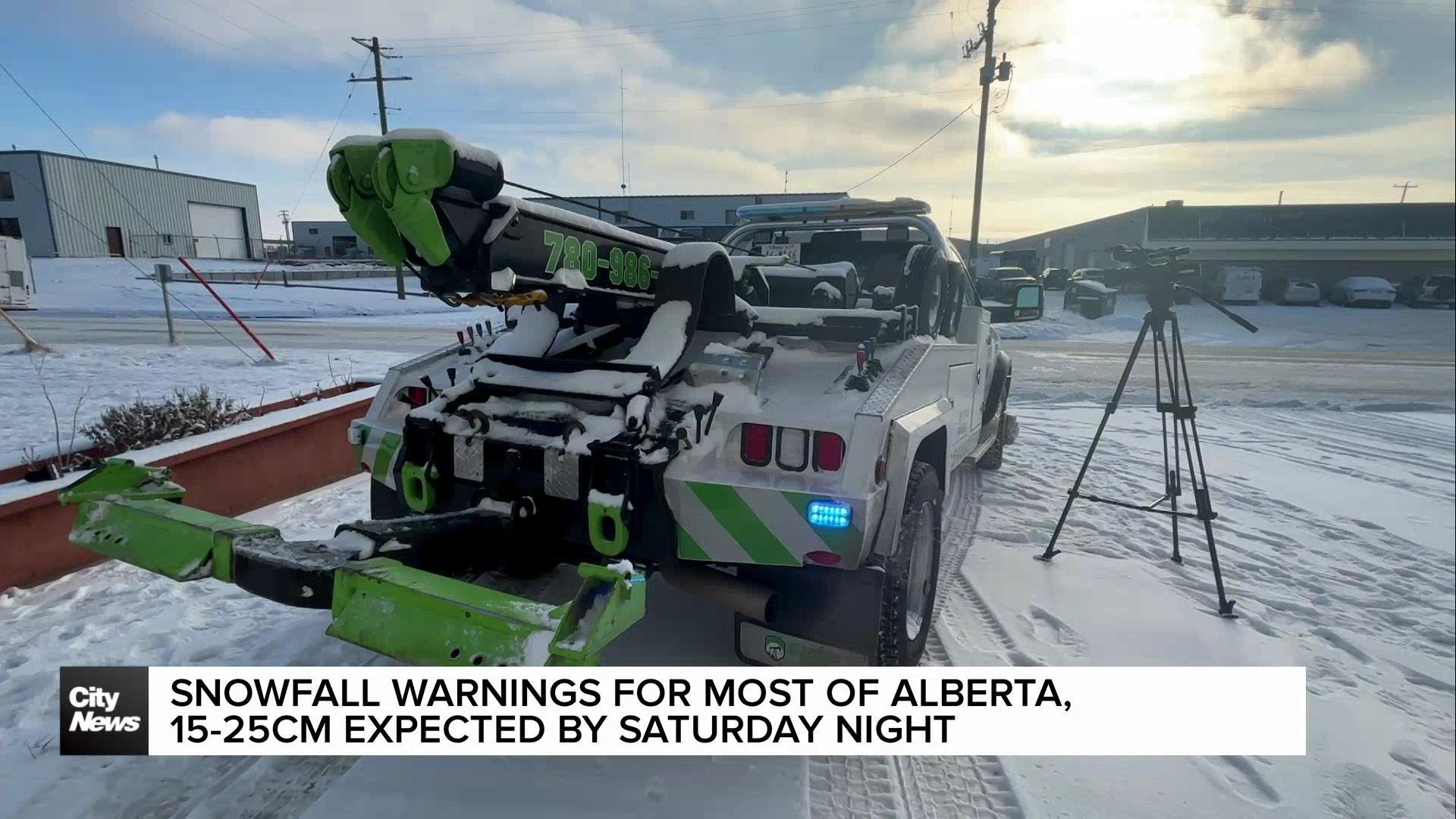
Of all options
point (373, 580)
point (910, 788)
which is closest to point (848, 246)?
point (910, 788)

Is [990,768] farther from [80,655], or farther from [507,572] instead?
[80,655]

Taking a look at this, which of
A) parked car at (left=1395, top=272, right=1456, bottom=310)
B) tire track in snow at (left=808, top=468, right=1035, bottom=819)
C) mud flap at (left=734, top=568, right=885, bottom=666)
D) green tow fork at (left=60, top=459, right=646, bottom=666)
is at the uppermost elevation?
parked car at (left=1395, top=272, right=1456, bottom=310)

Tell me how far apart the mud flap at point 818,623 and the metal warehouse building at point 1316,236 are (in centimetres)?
166

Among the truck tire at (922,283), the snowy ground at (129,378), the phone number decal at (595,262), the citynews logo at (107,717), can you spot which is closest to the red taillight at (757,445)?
the phone number decal at (595,262)

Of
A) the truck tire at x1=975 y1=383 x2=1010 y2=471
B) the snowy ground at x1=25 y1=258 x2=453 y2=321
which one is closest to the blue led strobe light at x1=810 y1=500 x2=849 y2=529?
the truck tire at x1=975 y1=383 x2=1010 y2=471

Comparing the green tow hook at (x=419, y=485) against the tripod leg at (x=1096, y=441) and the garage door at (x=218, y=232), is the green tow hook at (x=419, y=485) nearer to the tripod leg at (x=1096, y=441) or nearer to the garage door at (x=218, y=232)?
the tripod leg at (x=1096, y=441)

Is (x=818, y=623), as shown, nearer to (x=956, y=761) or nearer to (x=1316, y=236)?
(x=956, y=761)

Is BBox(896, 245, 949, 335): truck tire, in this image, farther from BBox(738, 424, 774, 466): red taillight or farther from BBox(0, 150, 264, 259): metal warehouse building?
BBox(0, 150, 264, 259): metal warehouse building

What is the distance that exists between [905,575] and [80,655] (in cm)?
349

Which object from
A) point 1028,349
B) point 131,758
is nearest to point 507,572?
point 131,758

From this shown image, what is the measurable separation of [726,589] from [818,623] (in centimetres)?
37

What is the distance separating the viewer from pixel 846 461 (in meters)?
2.54

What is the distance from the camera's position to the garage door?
3925cm

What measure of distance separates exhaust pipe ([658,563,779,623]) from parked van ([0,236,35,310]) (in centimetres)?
1582
